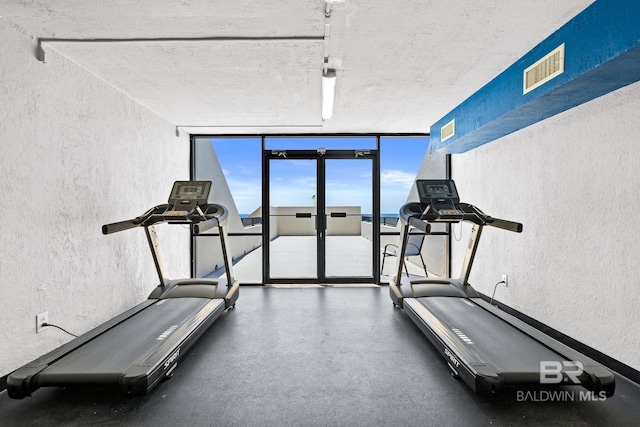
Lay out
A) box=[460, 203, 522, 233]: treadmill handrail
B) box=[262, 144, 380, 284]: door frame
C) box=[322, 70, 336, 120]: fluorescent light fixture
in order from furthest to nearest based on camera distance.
Answer: 1. box=[262, 144, 380, 284]: door frame
2. box=[460, 203, 522, 233]: treadmill handrail
3. box=[322, 70, 336, 120]: fluorescent light fixture

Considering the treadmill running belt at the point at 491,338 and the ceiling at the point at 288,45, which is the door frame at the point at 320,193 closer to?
the ceiling at the point at 288,45

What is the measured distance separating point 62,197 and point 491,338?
12.2 ft

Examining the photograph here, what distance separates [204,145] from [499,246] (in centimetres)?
545

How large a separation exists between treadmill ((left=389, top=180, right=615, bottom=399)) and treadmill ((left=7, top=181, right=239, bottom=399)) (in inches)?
81.0

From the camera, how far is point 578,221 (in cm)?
277

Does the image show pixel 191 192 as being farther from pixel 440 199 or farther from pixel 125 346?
pixel 440 199

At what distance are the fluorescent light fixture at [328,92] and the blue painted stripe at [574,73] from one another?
1600 millimetres

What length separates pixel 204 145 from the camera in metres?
6.36

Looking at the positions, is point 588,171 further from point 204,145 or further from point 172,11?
point 204,145

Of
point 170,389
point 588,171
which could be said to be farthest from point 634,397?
point 170,389

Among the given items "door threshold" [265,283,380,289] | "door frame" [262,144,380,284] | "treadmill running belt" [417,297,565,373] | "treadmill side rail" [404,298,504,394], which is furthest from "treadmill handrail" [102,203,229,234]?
"treadmill running belt" [417,297,565,373]

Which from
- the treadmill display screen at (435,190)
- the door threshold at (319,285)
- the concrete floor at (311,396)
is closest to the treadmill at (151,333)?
the concrete floor at (311,396)

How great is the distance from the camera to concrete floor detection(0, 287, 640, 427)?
190 cm

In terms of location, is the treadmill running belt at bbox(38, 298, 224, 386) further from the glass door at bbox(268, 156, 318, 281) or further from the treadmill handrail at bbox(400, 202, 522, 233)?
the treadmill handrail at bbox(400, 202, 522, 233)
